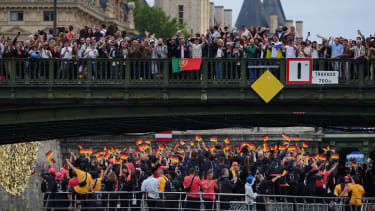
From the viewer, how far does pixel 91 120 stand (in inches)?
1197

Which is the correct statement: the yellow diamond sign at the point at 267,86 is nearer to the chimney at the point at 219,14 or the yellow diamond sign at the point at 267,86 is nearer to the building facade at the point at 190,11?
the building facade at the point at 190,11

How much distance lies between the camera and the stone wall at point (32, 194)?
146 ft

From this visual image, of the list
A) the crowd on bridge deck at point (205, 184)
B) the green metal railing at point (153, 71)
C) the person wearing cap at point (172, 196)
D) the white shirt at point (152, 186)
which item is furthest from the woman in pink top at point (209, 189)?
the green metal railing at point (153, 71)

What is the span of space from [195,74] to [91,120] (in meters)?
3.93

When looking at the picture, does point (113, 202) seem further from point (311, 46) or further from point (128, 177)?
point (311, 46)

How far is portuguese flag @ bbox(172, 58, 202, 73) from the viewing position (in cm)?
2902

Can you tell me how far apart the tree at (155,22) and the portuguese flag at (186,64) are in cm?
7594

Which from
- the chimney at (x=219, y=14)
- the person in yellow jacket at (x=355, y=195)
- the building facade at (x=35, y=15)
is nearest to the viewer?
the person in yellow jacket at (x=355, y=195)

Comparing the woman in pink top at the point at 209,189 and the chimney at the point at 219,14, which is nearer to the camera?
the woman in pink top at the point at 209,189

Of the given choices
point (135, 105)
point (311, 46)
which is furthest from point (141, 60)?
point (311, 46)

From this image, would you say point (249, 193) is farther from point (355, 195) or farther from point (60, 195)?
point (60, 195)

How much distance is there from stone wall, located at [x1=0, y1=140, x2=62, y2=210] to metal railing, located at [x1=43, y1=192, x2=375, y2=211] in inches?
472

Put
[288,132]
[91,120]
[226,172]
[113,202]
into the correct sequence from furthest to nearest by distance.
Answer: [288,132]
[91,120]
[113,202]
[226,172]

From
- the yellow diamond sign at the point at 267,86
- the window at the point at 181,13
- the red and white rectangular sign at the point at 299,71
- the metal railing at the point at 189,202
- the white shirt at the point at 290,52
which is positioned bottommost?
the metal railing at the point at 189,202
